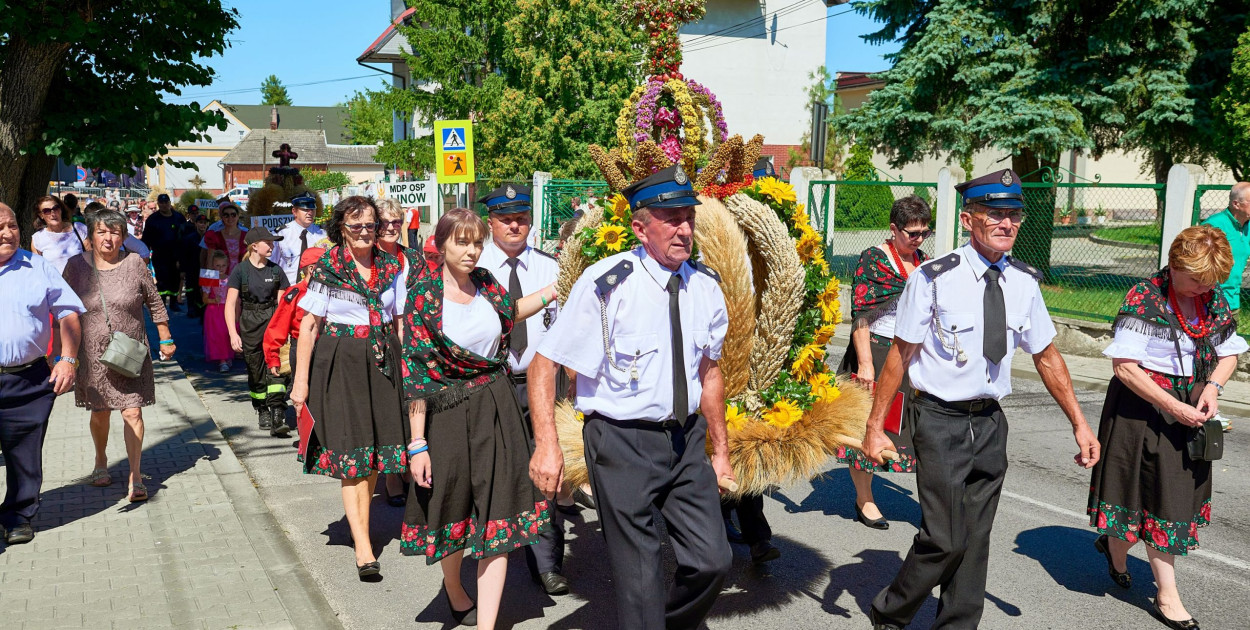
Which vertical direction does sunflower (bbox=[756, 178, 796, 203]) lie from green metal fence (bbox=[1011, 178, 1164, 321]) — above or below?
above

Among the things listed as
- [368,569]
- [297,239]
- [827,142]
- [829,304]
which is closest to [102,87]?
[297,239]

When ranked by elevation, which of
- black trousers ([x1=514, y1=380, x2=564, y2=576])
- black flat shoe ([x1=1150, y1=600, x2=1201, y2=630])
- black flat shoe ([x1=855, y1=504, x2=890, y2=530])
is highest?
black trousers ([x1=514, y1=380, x2=564, y2=576])

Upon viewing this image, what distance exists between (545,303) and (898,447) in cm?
229

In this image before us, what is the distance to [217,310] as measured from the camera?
12484mm

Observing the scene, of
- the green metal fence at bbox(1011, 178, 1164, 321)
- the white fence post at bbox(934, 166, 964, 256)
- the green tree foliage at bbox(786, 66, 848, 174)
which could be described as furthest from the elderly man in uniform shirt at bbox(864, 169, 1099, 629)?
the green tree foliage at bbox(786, 66, 848, 174)

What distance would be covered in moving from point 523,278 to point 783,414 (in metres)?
1.82

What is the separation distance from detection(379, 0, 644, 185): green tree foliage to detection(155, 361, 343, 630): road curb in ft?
55.4

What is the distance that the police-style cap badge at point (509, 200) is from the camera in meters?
5.67

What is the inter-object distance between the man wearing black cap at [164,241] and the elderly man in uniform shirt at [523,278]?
13.2 m

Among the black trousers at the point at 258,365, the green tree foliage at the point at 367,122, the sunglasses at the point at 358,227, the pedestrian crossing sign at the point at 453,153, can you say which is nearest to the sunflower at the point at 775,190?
the sunglasses at the point at 358,227

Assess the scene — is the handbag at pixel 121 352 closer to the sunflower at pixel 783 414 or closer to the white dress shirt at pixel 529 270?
the white dress shirt at pixel 529 270

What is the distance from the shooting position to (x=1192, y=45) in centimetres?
1584

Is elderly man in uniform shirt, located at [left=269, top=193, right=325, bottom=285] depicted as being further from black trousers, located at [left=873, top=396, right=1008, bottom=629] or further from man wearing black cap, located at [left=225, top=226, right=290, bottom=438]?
black trousers, located at [left=873, top=396, right=1008, bottom=629]

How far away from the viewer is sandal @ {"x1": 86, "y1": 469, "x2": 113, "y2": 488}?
23.5 feet
